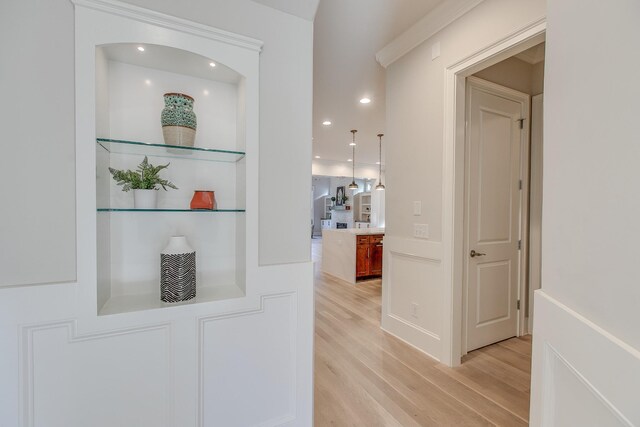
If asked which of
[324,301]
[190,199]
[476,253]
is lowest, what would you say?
[324,301]

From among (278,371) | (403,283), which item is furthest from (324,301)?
(278,371)

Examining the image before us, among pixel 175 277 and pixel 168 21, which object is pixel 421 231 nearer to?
pixel 175 277

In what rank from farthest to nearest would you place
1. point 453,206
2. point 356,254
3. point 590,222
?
point 356,254
point 453,206
point 590,222

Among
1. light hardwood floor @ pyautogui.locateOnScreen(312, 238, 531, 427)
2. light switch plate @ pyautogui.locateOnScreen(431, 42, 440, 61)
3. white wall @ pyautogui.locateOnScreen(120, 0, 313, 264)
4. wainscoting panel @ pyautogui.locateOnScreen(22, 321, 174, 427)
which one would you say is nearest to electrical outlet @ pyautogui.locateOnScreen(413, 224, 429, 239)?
light hardwood floor @ pyautogui.locateOnScreen(312, 238, 531, 427)

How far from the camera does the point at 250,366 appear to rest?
55.9 inches

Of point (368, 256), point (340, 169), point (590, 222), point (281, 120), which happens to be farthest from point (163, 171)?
point (340, 169)

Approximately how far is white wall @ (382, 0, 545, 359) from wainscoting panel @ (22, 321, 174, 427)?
81.5 inches

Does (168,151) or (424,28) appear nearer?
(168,151)

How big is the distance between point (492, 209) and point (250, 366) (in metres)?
2.51

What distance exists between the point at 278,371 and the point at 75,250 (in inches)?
43.2

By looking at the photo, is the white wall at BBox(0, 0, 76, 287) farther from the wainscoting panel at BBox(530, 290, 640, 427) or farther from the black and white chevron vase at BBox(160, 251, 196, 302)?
the wainscoting panel at BBox(530, 290, 640, 427)

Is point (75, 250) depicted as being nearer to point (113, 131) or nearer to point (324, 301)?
point (113, 131)

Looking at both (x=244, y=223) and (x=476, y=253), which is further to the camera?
(x=476, y=253)

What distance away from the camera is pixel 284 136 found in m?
1.49
